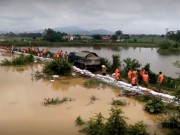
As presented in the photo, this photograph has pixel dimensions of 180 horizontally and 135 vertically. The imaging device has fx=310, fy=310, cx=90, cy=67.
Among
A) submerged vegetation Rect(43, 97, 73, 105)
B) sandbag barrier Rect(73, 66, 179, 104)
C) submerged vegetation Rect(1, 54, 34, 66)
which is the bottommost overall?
submerged vegetation Rect(43, 97, 73, 105)

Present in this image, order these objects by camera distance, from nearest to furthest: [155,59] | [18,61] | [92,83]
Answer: [92,83], [18,61], [155,59]

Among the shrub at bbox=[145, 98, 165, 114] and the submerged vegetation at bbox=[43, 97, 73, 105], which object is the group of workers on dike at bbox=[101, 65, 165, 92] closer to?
the shrub at bbox=[145, 98, 165, 114]

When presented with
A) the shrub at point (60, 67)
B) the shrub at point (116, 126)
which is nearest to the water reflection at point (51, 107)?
the shrub at point (116, 126)

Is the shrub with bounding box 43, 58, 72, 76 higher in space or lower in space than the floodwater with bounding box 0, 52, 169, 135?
higher

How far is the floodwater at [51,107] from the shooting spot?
10.3m

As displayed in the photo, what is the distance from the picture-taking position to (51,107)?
500 inches

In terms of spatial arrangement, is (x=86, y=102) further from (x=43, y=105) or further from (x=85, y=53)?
(x=85, y=53)

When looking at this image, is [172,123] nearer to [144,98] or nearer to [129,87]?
[144,98]

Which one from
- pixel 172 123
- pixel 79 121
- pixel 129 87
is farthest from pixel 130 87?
pixel 79 121

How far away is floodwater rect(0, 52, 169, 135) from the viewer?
10344 millimetres

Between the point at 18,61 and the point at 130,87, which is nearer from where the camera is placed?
the point at 130,87

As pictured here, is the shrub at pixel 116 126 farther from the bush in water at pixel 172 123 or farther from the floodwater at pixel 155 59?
the floodwater at pixel 155 59

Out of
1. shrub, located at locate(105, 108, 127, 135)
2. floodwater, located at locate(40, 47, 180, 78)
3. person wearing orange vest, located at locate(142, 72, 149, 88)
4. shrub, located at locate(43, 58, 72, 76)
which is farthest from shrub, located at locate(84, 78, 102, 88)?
shrub, located at locate(105, 108, 127, 135)

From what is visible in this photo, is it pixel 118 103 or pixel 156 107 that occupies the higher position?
pixel 156 107
